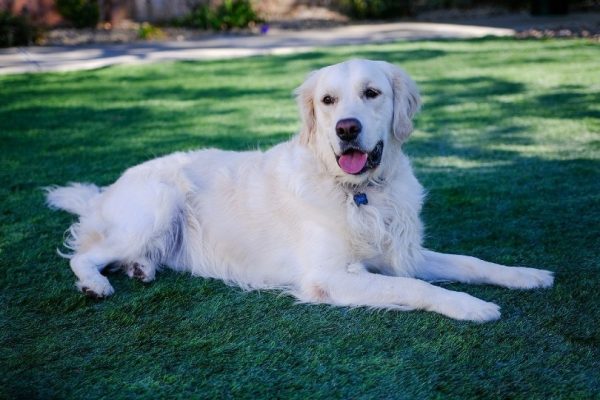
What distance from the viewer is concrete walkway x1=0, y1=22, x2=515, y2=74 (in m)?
12.3

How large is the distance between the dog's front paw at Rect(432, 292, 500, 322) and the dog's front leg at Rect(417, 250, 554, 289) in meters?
0.38

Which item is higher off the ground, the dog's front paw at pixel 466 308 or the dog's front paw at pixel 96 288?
the dog's front paw at pixel 466 308

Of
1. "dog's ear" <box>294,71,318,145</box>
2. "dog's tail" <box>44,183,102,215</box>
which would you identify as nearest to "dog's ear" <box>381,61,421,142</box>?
"dog's ear" <box>294,71,318,145</box>

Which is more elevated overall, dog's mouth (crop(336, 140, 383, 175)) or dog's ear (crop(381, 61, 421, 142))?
dog's ear (crop(381, 61, 421, 142))

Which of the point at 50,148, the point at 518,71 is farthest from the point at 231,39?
the point at 50,148

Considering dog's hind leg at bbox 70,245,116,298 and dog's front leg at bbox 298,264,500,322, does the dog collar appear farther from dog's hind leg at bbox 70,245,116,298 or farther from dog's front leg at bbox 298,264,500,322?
dog's hind leg at bbox 70,245,116,298

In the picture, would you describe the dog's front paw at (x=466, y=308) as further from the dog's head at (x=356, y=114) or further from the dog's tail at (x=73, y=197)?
the dog's tail at (x=73, y=197)

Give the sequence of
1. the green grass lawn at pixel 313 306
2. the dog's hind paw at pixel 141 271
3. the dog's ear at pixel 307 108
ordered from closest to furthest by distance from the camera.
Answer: the green grass lawn at pixel 313 306 < the dog's ear at pixel 307 108 < the dog's hind paw at pixel 141 271

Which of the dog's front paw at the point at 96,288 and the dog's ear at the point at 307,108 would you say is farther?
the dog's ear at the point at 307,108

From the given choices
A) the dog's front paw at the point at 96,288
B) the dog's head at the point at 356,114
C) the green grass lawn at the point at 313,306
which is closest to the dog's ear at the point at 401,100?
the dog's head at the point at 356,114

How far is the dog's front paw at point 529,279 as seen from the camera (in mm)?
3535

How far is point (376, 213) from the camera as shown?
12.0ft

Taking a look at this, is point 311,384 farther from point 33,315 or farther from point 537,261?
point 537,261

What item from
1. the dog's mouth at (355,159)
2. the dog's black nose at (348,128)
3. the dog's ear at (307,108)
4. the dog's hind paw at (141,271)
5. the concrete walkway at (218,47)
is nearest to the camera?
the dog's black nose at (348,128)
